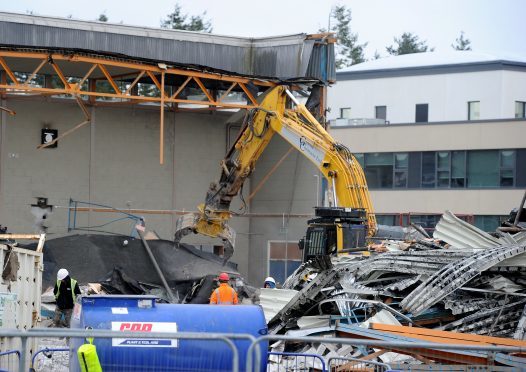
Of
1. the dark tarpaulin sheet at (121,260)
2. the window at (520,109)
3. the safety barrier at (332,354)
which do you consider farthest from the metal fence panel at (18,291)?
the window at (520,109)

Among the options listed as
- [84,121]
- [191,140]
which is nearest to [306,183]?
[191,140]

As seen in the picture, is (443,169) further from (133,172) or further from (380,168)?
(133,172)

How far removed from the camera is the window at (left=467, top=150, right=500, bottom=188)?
4503 centimetres

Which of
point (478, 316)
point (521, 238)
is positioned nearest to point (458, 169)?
point (521, 238)

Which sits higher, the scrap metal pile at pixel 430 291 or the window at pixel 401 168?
the window at pixel 401 168

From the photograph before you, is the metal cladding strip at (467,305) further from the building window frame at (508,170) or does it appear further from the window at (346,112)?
the window at (346,112)

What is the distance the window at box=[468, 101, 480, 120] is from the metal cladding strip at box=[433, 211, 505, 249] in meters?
38.0

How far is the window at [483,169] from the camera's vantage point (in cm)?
4503

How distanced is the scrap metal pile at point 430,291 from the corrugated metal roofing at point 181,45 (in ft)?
45.7

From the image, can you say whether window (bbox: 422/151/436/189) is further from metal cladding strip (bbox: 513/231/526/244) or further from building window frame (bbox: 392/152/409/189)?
metal cladding strip (bbox: 513/231/526/244)

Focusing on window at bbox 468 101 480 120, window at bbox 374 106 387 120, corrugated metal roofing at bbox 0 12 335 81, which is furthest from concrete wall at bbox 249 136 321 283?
window at bbox 468 101 480 120

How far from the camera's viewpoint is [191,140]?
3572 cm

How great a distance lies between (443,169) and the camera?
4666cm

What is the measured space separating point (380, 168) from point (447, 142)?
3.88 meters
